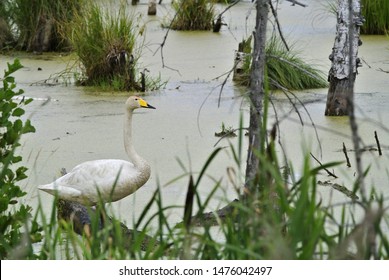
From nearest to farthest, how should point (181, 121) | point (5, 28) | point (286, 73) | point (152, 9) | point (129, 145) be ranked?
point (129, 145), point (181, 121), point (286, 73), point (5, 28), point (152, 9)

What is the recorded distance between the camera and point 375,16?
1159 centimetres

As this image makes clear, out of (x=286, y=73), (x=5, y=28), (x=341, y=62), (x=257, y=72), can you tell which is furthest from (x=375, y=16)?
(x=257, y=72)

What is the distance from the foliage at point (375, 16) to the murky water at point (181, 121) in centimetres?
17

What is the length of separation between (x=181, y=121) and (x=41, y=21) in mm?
3728

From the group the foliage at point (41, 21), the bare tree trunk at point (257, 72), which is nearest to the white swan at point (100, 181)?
the bare tree trunk at point (257, 72)

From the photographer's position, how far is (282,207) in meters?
2.78

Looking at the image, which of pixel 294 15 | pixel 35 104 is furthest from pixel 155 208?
pixel 294 15

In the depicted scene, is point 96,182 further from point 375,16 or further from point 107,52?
point 375,16

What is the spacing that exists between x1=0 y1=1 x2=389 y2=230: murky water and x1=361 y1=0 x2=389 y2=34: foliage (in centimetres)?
17

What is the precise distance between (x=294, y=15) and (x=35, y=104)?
6263 mm

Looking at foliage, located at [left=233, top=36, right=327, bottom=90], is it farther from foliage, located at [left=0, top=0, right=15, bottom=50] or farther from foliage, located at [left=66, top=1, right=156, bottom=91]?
foliage, located at [left=0, top=0, right=15, bottom=50]

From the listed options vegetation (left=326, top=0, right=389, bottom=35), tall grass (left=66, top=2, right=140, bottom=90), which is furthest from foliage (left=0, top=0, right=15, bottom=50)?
vegetation (left=326, top=0, right=389, bottom=35)

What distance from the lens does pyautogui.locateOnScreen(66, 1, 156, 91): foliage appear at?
351 inches

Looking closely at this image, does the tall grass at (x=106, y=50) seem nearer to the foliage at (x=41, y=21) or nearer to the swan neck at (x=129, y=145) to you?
the foliage at (x=41, y=21)
